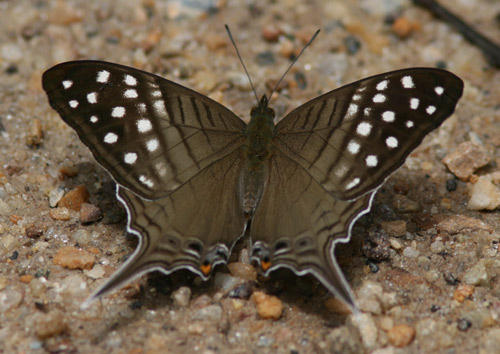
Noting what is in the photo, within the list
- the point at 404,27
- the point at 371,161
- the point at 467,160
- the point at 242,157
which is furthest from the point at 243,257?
the point at 404,27

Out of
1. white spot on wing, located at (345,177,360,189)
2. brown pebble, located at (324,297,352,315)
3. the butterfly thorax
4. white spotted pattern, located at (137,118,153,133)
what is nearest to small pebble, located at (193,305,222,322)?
brown pebble, located at (324,297,352,315)

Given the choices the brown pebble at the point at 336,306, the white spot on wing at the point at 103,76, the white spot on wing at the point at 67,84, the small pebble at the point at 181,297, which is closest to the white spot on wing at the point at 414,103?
the brown pebble at the point at 336,306

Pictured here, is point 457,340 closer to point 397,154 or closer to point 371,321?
point 371,321

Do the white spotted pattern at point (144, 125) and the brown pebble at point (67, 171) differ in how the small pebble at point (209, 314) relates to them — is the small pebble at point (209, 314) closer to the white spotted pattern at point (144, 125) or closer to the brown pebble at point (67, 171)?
the white spotted pattern at point (144, 125)

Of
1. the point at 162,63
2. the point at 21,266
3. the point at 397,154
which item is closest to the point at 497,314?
the point at 397,154

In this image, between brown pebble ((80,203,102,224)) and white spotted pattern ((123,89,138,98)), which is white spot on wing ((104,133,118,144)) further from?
brown pebble ((80,203,102,224))

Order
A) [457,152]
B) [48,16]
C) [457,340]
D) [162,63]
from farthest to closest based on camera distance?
1. [48,16]
2. [162,63]
3. [457,152]
4. [457,340]
